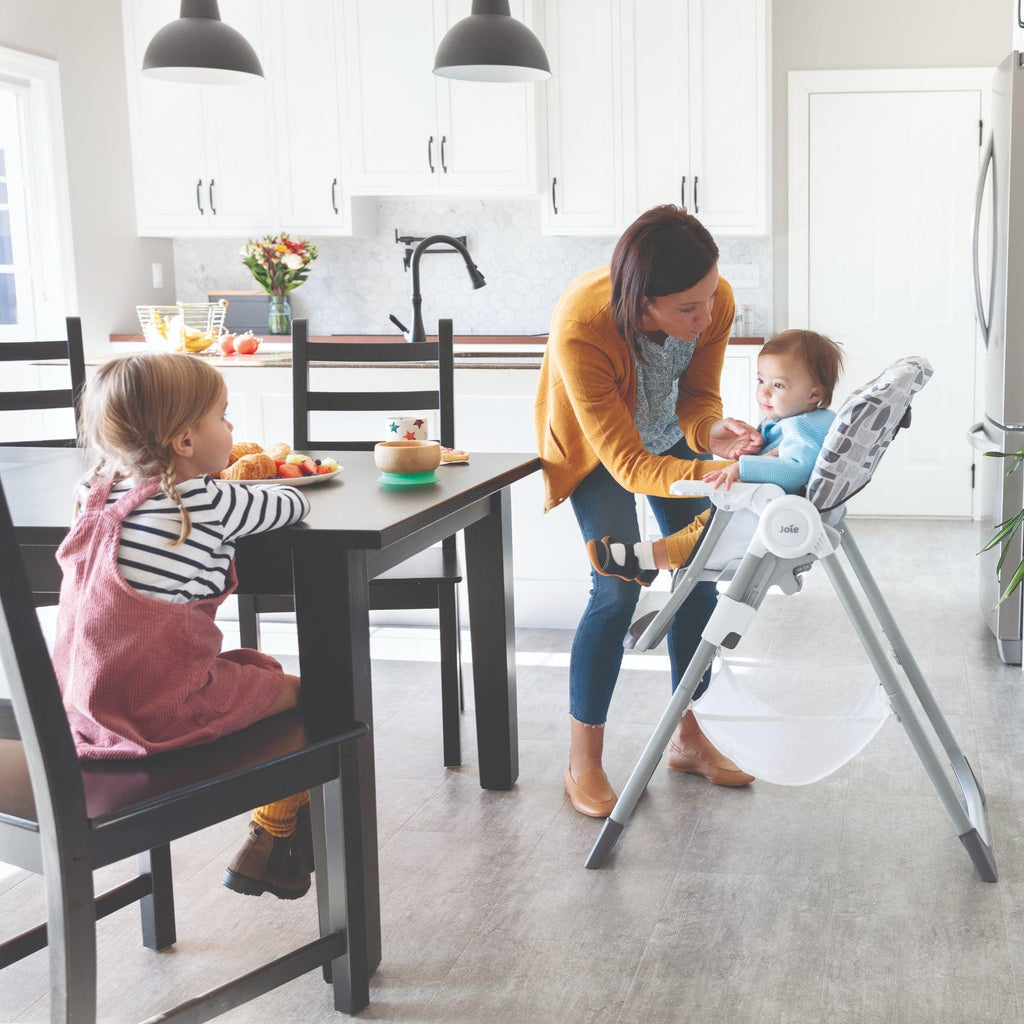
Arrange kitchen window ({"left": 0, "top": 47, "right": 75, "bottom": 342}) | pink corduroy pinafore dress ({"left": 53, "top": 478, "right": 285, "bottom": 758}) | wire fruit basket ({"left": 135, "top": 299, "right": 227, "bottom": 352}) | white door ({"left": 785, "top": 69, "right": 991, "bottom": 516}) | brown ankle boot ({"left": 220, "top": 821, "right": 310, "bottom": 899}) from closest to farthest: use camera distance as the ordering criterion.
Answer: pink corduroy pinafore dress ({"left": 53, "top": 478, "right": 285, "bottom": 758})
brown ankle boot ({"left": 220, "top": 821, "right": 310, "bottom": 899})
wire fruit basket ({"left": 135, "top": 299, "right": 227, "bottom": 352})
kitchen window ({"left": 0, "top": 47, "right": 75, "bottom": 342})
white door ({"left": 785, "top": 69, "right": 991, "bottom": 516})

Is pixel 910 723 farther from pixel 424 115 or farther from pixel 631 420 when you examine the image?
pixel 424 115

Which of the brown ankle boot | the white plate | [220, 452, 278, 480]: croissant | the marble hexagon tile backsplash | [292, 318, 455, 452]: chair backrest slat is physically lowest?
the brown ankle boot

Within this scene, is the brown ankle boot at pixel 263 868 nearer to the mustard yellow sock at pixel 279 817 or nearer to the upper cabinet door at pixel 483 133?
the mustard yellow sock at pixel 279 817

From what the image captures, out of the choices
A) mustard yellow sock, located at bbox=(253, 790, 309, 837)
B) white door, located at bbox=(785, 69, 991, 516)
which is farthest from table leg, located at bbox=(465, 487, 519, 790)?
white door, located at bbox=(785, 69, 991, 516)

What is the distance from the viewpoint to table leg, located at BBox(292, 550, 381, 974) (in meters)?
1.71

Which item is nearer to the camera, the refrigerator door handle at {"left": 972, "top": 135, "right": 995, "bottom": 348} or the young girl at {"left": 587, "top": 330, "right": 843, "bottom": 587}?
the young girl at {"left": 587, "top": 330, "right": 843, "bottom": 587}

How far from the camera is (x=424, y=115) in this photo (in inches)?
213

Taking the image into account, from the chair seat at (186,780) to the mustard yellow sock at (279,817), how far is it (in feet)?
0.78

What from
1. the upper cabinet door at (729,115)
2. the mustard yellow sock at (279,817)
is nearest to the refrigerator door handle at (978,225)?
the upper cabinet door at (729,115)

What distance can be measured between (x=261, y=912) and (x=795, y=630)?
7.25 ft

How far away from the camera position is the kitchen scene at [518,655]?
154cm

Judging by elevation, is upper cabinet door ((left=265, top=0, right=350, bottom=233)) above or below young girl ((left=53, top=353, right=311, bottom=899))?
above

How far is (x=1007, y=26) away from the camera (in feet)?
17.6

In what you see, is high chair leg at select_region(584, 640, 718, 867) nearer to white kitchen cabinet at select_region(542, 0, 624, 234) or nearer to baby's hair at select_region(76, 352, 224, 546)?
baby's hair at select_region(76, 352, 224, 546)
